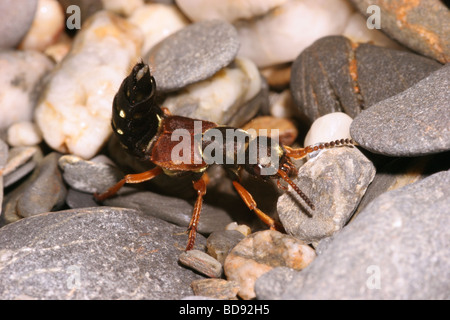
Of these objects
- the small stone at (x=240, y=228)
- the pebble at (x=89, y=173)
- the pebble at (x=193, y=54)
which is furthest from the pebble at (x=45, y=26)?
the small stone at (x=240, y=228)

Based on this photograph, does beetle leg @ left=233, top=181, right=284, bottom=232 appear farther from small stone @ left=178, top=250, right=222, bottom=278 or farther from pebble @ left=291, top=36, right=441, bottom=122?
pebble @ left=291, top=36, right=441, bottom=122

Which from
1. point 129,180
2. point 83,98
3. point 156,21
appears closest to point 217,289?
point 129,180

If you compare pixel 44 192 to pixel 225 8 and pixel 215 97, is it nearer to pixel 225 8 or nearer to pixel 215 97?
pixel 215 97

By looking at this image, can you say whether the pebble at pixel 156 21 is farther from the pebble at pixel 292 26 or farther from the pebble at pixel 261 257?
the pebble at pixel 261 257

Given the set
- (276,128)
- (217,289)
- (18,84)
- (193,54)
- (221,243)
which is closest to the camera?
(217,289)

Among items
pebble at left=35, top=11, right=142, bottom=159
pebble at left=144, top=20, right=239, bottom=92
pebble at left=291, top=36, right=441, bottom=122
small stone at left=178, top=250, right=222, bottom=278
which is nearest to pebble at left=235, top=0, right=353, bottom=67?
pebble at left=291, top=36, right=441, bottom=122
